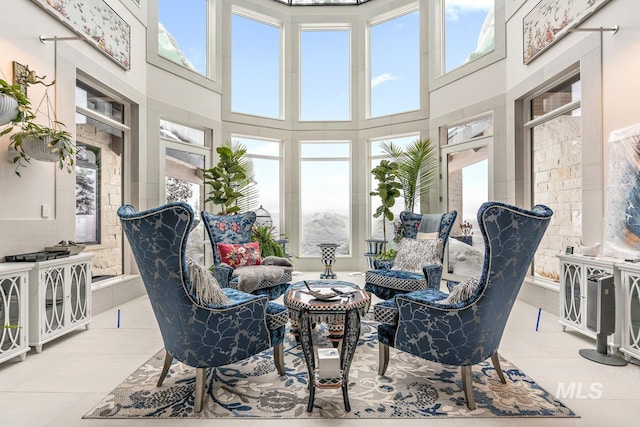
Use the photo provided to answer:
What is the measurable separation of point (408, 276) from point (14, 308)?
3.13 meters

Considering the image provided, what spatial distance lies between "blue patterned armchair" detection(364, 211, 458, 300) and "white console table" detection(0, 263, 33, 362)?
2.85 metres

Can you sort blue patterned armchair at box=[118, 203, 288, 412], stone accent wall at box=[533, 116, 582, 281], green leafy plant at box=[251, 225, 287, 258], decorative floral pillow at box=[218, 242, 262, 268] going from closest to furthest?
blue patterned armchair at box=[118, 203, 288, 412], stone accent wall at box=[533, 116, 582, 281], decorative floral pillow at box=[218, 242, 262, 268], green leafy plant at box=[251, 225, 287, 258]

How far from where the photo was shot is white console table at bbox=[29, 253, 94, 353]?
8.82ft

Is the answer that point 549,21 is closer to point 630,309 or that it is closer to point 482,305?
point 630,309

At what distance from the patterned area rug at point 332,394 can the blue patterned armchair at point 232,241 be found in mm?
1003

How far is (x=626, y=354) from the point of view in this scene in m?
2.55

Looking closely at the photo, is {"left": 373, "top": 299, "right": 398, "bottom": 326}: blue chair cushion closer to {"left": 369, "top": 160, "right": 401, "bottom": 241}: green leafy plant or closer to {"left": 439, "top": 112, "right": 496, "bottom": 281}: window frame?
{"left": 439, "top": 112, "right": 496, "bottom": 281}: window frame

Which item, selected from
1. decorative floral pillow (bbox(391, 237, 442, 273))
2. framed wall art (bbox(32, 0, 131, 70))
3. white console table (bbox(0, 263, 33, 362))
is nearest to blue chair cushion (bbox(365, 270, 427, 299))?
decorative floral pillow (bbox(391, 237, 442, 273))

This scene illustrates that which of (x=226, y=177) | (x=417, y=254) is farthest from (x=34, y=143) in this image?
(x=417, y=254)

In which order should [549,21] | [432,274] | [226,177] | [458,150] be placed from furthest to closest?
[458,150] → [226,177] → [549,21] → [432,274]

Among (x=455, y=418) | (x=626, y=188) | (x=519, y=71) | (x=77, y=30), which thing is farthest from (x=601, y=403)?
(x=77, y=30)

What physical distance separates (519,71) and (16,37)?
16.7ft

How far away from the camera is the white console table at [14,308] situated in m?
2.42

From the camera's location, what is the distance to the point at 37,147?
9.41 feet
